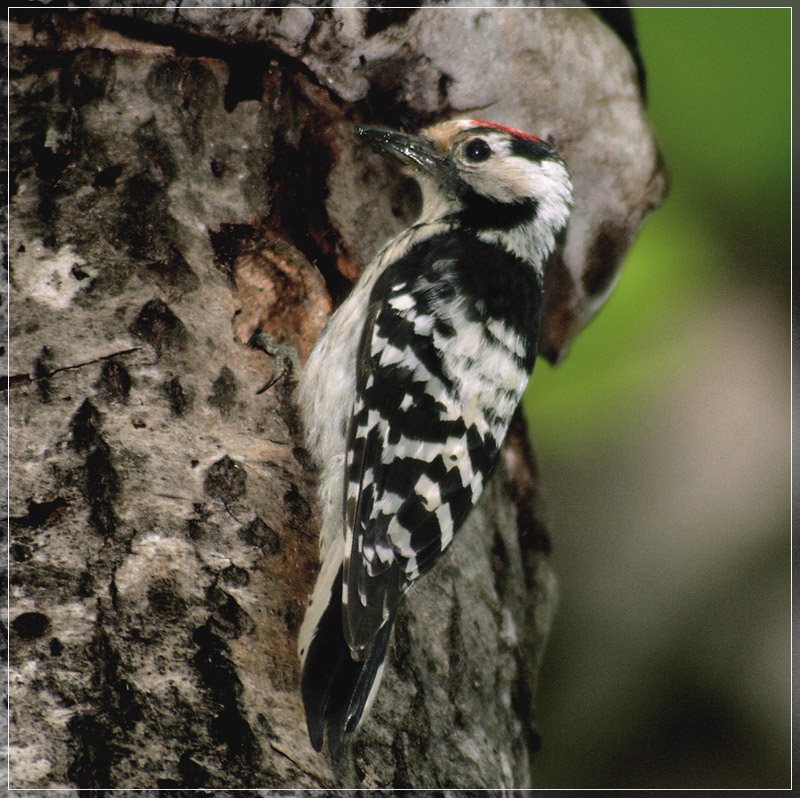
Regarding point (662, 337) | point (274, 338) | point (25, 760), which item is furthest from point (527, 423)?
point (25, 760)

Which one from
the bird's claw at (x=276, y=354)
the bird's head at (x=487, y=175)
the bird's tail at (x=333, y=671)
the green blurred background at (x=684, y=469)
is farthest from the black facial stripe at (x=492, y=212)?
the bird's tail at (x=333, y=671)

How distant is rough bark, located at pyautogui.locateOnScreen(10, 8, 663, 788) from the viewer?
53.4 inches

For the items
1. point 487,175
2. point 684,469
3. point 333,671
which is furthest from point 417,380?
point 684,469

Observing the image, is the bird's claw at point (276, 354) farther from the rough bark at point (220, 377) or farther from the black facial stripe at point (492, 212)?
the black facial stripe at point (492, 212)

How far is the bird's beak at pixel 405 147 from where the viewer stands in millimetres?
2176

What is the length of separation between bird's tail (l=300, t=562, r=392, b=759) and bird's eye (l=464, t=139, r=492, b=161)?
135 cm

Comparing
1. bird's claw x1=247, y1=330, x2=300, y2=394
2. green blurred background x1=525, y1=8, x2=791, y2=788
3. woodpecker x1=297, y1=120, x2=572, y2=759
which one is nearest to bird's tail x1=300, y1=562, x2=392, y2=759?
woodpecker x1=297, y1=120, x2=572, y2=759

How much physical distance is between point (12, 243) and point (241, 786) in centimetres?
122

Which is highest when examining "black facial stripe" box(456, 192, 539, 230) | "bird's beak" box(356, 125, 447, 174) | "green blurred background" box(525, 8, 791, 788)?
"bird's beak" box(356, 125, 447, 174)

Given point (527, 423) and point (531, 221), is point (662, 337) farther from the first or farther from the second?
point (531, 221)

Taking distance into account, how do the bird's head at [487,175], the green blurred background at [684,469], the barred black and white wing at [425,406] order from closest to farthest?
the barred black and white wing at [425,406]
the bird's head at [487,175]
the green blurred background at [684,469]

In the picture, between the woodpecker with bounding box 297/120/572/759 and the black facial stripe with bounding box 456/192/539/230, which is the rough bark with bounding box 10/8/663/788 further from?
the black facial stripe with bounding box 456/192/539/230

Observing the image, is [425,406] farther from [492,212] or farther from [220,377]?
[492,212]

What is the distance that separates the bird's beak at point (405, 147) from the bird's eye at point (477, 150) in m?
0.08
